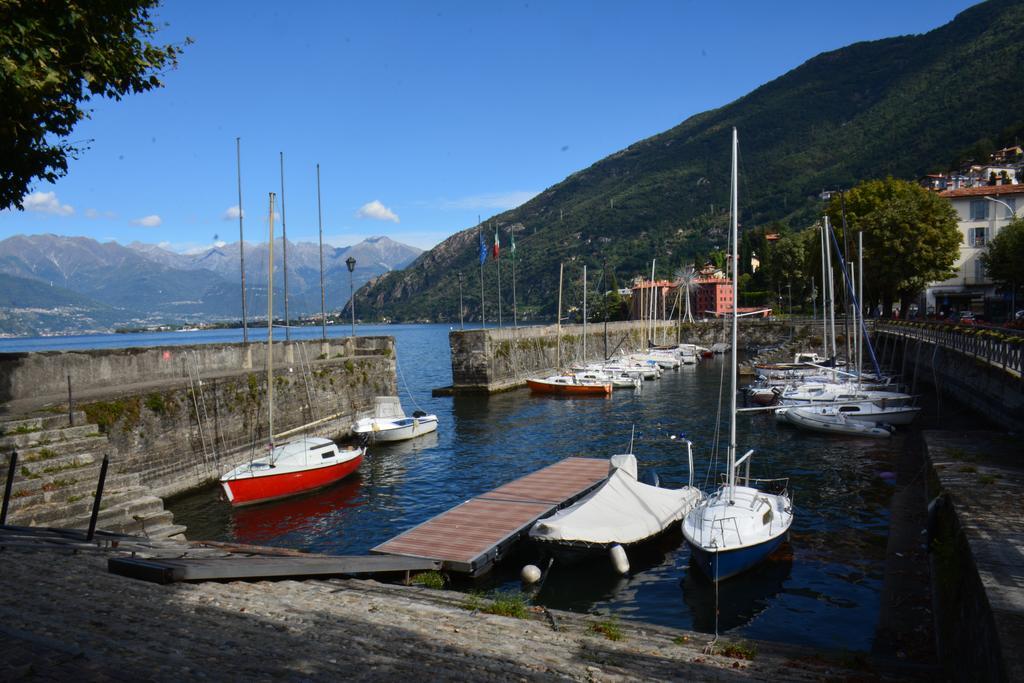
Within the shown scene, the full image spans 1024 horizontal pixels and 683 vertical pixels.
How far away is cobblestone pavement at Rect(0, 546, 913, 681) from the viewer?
22.3 feet

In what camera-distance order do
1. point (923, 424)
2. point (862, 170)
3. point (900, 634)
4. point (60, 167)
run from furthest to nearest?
1. point (862, 170)
2. point (923, 424)
3. point (60, 167)
4. point (900, 634)

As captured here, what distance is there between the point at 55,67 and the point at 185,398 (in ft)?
44.2

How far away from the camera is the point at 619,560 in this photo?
15766mm

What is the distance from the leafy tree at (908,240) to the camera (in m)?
58.0

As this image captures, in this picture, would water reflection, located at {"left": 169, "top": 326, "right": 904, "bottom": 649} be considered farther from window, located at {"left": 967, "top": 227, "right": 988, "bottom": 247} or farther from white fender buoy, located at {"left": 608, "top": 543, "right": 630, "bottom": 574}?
window, located at {"left": 967, "top": 227, "right": 988, "bottom": 247}

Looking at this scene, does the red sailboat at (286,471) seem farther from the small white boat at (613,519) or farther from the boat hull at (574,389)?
the boat hull at (574,389)

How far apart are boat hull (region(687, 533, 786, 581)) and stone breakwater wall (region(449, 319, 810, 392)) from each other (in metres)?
37.9

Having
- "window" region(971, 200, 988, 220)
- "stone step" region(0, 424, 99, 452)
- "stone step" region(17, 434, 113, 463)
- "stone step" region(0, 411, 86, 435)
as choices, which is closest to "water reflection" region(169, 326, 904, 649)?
"stone step" region(17, 434, 113, 463)

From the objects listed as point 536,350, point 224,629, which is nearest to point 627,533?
point 224,629

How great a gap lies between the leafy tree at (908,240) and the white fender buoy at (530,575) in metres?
55.8

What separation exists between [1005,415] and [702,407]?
→ 66.8 feet

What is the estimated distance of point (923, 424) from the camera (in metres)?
32.8

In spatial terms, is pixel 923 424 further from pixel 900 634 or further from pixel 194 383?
pixel 194 383

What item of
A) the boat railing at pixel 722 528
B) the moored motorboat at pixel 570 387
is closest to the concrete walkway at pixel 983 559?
the boat railing at pixel 722 528
